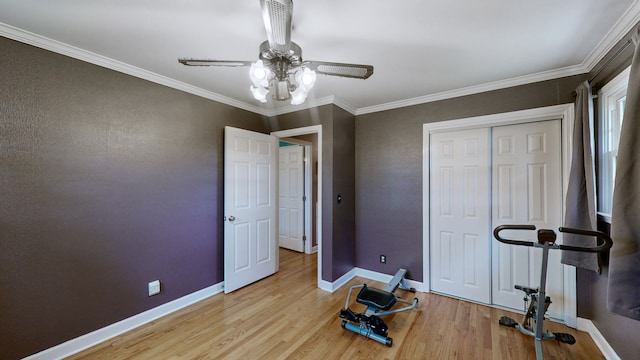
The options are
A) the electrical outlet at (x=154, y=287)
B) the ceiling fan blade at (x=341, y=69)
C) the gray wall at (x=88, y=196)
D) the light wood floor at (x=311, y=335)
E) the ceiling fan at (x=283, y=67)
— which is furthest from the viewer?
the electrical outlet at (x=154, y=287)

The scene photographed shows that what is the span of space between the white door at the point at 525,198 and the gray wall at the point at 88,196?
3.24 meters

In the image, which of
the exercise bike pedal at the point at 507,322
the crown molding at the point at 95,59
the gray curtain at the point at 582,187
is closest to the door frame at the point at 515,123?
the gray curtain at the point at 582,187

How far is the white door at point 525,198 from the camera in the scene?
7.84ft

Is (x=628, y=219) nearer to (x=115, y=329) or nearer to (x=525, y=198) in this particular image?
(x=525, y=198)

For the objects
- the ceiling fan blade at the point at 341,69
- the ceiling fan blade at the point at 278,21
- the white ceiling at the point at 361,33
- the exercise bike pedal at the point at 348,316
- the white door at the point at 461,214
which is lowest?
the exercise bike pedal at the point at 348,316

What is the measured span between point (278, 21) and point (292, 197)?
372 cm

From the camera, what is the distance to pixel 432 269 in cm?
298

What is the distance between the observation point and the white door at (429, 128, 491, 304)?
8.89 feet

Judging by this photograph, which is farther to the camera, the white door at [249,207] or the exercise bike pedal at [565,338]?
the white door at [249,207]

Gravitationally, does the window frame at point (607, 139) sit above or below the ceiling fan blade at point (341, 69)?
below

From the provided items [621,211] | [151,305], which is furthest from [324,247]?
[621,211]

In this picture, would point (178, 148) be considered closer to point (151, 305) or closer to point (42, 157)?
→ point (42, 157)

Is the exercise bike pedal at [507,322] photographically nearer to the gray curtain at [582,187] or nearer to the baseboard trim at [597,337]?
the baseboard trim at [597,337]

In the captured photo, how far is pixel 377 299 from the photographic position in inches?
91.7
